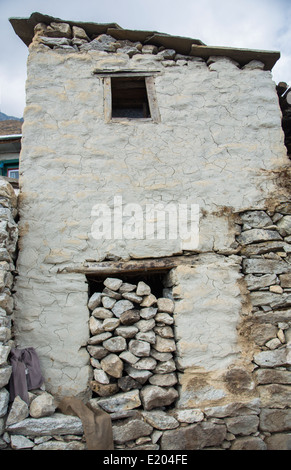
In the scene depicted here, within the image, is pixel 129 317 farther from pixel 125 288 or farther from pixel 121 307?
pixel 125 288

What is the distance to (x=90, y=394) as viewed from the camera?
117 inches

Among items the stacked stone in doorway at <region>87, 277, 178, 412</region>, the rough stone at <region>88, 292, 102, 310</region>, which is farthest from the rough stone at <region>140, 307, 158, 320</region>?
the rough stone at <region>88, 292, 102, 310</region>

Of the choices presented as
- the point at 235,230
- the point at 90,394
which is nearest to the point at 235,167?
the point at 235,230

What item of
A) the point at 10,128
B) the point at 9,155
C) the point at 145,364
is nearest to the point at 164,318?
the point at 145,364

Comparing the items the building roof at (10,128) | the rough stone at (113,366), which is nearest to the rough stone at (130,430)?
the rough stone at (113,366)

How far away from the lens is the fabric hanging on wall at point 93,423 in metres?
2.61

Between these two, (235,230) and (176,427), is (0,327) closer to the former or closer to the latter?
(176,427)

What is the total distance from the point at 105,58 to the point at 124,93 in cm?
49

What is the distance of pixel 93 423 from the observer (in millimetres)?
2646

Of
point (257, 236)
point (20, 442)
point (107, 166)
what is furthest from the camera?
point (107, 166)

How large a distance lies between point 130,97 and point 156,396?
3.78m

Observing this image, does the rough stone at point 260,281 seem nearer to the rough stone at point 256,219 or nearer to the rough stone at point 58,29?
the rough stone at point 256,219

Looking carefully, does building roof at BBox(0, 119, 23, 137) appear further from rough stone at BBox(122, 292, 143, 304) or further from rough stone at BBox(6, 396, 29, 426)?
rough stone at BBox(6, 396, 29, 426)
